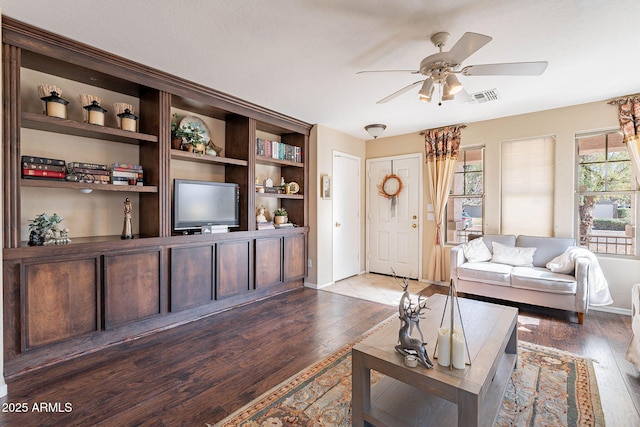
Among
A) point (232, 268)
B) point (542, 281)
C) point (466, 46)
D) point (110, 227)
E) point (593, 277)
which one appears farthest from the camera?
point (232, 268)

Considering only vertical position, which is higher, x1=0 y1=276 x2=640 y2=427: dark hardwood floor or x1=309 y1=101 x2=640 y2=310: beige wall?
x1=309 y1=101 x2=640 y2=310: beige wall

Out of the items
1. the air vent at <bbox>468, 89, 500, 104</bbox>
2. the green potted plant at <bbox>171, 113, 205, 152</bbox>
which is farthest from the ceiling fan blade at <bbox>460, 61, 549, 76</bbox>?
the green potted plant at <bbox>171, 113, 205, 152</bbox>

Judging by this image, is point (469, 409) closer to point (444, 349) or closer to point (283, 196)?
point (444, 349)

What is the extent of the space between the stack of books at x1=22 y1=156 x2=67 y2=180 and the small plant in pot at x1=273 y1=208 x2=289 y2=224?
8.16 feet

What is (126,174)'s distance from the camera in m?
2.82

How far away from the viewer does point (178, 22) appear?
2.09 m

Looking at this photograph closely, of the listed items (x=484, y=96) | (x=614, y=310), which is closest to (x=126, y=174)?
(x=484, y=96)

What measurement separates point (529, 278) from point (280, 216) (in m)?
3.22

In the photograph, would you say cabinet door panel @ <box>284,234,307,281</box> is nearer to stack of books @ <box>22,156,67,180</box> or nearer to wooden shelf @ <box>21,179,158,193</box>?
wooden shelf @ <box>21,179,158,193</box>

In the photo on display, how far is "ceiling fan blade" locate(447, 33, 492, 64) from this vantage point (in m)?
1.74

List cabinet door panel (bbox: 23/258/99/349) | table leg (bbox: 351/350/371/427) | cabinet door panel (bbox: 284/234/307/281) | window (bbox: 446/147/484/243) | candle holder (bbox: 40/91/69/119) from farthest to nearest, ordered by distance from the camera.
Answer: window (bbox: 446/147/484/243), cabinet door panel (bbox: 284/234/307/281), candle holder (bbox: 40/91/69/119), cabinet door panel (bbox: 23/258/99/349), table leg (bbox: 351/350/371/427)

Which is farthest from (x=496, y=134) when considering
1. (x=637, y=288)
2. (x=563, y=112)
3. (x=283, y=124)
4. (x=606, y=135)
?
(x=283, y=124)

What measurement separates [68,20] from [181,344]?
2.66m

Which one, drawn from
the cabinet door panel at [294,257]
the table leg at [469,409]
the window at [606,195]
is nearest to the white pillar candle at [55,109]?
the cabinet door panel at [294,257]
